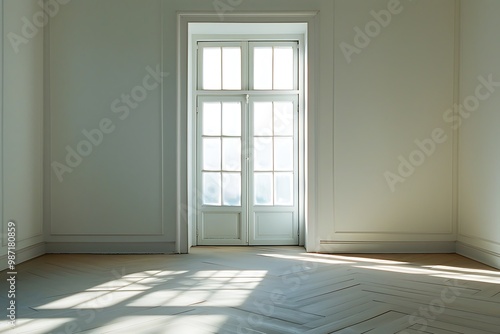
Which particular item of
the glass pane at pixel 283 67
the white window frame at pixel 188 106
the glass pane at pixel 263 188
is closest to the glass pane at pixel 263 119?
the glass pane at pixel 283 67

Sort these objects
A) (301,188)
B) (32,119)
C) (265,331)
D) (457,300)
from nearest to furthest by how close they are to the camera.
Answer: (265,331) → (457,300) → (32,119) → (301,188)

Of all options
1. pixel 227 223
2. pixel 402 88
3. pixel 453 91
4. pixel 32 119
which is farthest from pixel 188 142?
pixel 453 91

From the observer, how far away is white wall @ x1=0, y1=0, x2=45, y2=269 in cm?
556

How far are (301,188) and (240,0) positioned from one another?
8.45ft

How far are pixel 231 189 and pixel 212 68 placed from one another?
1722 mm

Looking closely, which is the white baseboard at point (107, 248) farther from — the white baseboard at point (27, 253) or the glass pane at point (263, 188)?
the glass pane at point (263, 188)

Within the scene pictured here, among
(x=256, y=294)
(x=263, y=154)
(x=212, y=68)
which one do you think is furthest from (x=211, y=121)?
(x=256, y=294)

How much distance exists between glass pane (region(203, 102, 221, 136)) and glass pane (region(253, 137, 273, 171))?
0.57m

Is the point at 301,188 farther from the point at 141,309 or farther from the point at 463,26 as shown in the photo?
the point at 141,309

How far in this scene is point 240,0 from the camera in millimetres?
6562

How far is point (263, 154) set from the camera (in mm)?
7203

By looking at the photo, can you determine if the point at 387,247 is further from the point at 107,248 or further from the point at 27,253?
the point at 27,253

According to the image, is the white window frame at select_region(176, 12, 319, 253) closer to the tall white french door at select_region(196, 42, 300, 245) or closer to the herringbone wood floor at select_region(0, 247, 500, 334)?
the herringbone wood floor at select_region(0, 247, 500, 334)

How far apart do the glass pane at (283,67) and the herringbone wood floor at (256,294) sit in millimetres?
2435
